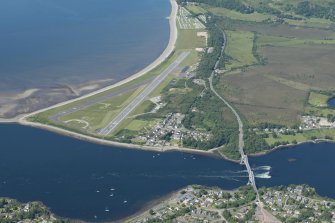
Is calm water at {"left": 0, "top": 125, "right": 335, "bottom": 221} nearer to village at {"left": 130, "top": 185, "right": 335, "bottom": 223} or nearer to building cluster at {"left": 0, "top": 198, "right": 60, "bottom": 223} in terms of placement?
building cluster at {"left": 0, "top": 198, "right": 60, "bottom": 223}

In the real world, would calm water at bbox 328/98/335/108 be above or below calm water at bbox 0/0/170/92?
below

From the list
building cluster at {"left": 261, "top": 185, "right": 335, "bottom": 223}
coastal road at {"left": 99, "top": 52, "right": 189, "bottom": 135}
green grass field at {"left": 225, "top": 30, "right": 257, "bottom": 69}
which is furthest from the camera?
green grass field at {"left": 225, "top": 30, "right": 257, "bottom": 69}

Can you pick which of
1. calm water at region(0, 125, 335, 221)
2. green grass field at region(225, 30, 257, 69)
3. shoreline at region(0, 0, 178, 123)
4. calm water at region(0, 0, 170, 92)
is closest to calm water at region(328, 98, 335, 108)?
calm water at region(0, 125, 335, 221)

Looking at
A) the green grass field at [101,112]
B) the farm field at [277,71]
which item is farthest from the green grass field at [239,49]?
the green grass field at [101,112]

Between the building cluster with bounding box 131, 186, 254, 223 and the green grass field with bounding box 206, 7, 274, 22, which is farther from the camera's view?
the green grass field with bounding box 206, 7, 274, 22

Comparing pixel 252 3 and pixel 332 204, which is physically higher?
pixel 252 3

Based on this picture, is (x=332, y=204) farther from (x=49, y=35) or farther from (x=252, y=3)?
(x=252, y=3)

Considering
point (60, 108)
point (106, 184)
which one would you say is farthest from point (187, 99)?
point (106, 184)
